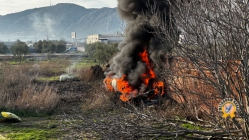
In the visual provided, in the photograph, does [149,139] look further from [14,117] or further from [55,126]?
[14,117]

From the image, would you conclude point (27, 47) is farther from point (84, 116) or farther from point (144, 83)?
point (84, 116)

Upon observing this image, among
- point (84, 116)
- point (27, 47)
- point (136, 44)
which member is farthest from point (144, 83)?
point (27, 47)

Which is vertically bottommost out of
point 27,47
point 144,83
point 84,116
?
point 84,116

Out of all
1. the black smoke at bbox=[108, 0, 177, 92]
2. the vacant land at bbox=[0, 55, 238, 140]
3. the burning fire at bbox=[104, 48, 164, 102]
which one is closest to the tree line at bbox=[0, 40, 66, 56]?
the vacant land at bbox=[0, 55, 238, 140]

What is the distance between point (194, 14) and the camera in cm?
465

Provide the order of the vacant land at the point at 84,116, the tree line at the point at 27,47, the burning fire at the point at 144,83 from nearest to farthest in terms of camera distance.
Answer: the vacant land at the point at 84,116 → the burning fire at the point at 144,83 → the tree line at the point at 27,47

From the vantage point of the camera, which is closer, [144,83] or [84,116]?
[84,116]

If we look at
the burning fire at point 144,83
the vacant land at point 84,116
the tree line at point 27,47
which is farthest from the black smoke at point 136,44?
the tree line at point 27,47

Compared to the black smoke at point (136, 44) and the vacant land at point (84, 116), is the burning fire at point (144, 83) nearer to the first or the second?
the black smoke at point (136, 44)

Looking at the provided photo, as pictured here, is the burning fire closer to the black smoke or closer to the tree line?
the black smoke

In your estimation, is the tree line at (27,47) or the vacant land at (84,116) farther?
the tree line at (27,47)

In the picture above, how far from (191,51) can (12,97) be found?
8391mm

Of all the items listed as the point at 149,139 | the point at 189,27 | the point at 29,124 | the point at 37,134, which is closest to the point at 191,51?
the point at 189,27

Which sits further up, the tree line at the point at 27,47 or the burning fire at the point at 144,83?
the tree line at the point at 27,47
